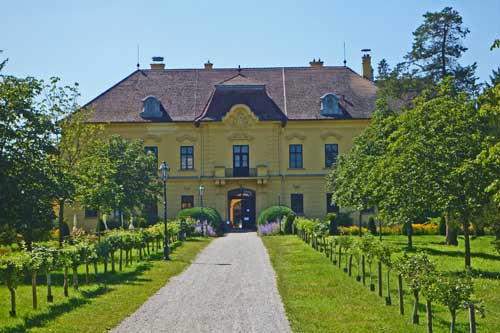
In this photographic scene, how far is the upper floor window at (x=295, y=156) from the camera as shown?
159 feet

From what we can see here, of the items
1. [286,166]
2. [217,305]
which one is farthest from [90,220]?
[217,305]

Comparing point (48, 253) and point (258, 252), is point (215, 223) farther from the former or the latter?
point (48, 253)

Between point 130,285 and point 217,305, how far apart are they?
13.2ft

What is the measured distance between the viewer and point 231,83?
49.0 metres

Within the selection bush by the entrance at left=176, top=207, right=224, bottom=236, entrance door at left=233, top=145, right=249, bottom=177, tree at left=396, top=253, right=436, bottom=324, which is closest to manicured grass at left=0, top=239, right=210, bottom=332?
tree at left=396, top=253, right=436, bottom=324

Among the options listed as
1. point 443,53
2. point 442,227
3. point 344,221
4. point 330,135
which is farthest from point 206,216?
point 443,53

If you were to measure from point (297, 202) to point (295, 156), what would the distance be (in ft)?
10.3

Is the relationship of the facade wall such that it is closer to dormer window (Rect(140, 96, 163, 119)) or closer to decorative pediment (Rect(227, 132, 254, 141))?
decorative pediment (Rect(227, 132, 254, 141))

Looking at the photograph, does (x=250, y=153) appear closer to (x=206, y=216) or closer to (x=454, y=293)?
(x=206, y=216)

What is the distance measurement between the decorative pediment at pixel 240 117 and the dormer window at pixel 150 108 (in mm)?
4721

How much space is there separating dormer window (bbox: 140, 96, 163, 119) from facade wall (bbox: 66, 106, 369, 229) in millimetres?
783

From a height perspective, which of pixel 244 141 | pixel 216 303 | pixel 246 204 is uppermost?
pixel 244 141

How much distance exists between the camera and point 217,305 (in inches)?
587

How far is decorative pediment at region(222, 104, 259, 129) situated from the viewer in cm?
4719
